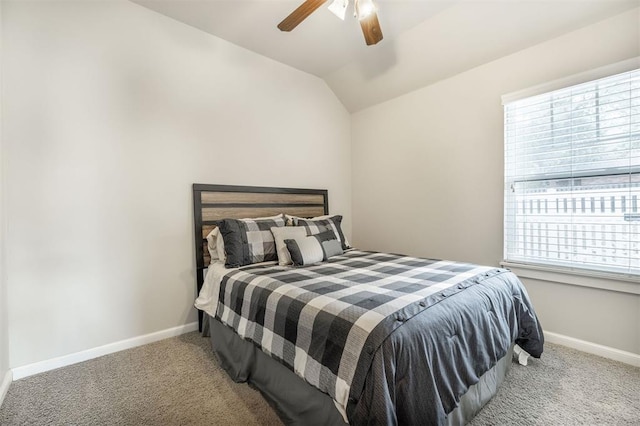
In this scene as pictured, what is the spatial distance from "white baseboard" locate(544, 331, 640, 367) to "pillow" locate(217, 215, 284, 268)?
244 centimetres

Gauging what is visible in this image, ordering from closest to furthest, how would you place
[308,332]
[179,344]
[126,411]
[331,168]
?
[308,332] < [126,411] < [179,344] < [331,168]

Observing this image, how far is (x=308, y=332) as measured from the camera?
4.58 ft

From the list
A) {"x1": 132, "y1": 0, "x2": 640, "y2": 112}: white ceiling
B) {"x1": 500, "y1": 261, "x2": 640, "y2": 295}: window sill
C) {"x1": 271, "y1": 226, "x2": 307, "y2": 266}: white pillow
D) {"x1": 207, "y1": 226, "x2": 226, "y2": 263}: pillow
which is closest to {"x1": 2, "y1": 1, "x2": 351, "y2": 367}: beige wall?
{"x1": 207, "y1": 226, "x2": 226, "y2": 263}: pillow

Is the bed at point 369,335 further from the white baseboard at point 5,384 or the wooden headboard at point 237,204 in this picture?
the white baseboard at point 5,384

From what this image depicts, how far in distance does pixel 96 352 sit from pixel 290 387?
1.72m

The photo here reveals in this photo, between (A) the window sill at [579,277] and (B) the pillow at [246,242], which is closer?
(A) the window sill at [579,277]

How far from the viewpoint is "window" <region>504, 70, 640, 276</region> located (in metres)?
2.06

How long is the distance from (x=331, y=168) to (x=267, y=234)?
65.5 inches

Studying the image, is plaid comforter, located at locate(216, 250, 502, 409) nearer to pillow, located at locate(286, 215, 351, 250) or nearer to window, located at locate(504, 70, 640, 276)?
pillow, located at locate(286, 215, 351, 250)

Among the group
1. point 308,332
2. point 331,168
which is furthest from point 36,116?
point 331,168

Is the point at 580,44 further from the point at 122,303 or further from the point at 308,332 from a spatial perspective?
the point at 122,303

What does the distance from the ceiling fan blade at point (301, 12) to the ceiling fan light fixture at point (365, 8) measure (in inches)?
9.7

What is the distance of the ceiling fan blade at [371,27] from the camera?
6.26ft

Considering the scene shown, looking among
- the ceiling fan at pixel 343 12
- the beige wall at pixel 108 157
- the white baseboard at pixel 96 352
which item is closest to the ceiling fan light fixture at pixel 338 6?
the ceiling fan at pixel 343 12
